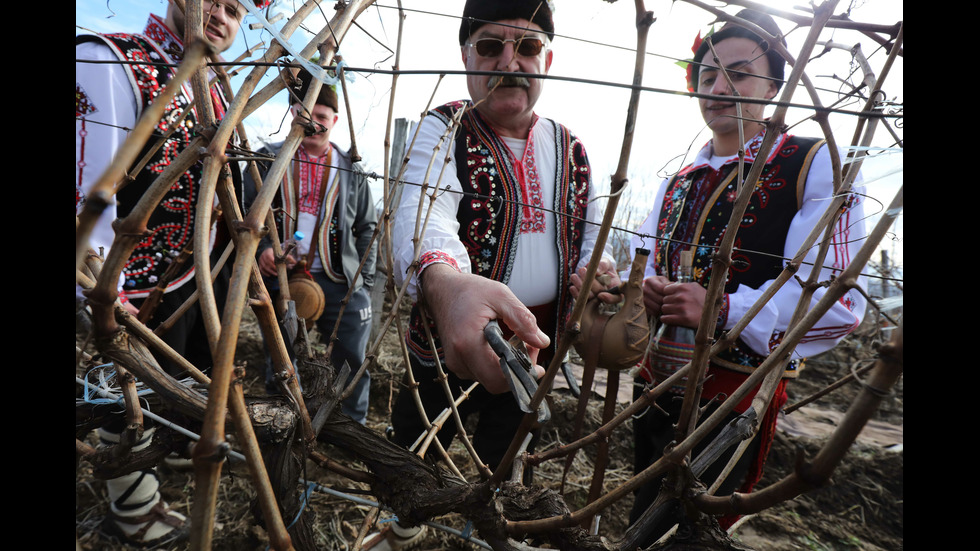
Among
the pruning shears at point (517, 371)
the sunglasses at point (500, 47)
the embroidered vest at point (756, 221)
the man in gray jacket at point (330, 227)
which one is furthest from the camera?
the man in gray jacket at point (330, 227)

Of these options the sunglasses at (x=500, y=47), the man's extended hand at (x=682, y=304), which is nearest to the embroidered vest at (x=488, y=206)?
the sunglasses at (x=500, y=47)

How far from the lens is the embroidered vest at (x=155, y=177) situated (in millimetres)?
1213

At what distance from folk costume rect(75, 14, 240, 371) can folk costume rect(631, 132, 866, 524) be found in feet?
4.25

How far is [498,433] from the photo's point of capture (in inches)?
61.3

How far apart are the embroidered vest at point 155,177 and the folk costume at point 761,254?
1.34m

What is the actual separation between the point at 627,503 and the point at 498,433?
3.28ft

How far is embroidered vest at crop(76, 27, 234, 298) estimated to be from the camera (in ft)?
3.98

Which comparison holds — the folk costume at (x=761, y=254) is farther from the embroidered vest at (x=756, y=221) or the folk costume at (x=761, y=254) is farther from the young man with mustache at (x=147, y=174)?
the young man with mustache at (x=147, y=174)

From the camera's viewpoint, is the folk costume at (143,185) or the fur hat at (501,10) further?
the fur hat at (501,10)

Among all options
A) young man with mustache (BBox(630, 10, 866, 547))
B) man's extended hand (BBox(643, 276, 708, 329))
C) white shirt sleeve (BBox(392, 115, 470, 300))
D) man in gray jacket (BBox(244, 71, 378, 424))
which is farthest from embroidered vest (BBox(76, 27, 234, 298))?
young man with mustache (BBox(630, 10, 866, 547))

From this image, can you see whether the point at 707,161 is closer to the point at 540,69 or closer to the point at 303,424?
the point at 540,69

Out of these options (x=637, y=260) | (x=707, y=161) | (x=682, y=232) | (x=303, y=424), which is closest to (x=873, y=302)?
(x=637, y=260)

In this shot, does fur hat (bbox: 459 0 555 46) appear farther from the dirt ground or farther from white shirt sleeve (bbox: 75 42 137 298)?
the dirt ground

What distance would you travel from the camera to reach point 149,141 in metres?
1.31
